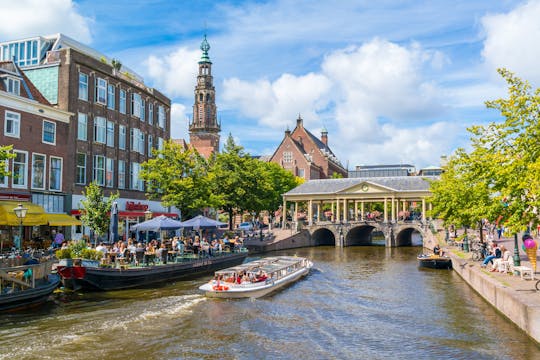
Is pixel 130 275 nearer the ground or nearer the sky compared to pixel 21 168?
nearer the ground

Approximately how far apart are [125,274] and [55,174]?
1612 cm

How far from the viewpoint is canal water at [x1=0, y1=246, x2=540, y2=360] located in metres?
16.2

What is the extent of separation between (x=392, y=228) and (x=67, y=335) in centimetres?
5904

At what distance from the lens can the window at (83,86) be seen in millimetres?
42406

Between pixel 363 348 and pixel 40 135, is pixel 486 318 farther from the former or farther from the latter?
pixel 40 135

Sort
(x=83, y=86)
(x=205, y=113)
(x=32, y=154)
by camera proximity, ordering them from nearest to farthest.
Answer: (x=32, y=154) → (x=83, y=86) → (x=205, y=113)

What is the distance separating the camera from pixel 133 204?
47.9m

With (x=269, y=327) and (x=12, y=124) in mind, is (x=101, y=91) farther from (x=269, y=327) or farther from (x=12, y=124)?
(x=269, y=327)

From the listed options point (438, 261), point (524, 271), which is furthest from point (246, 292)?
point (438, 261)

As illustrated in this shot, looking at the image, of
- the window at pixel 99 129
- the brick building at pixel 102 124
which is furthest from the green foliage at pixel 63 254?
the window at pixel 99 129

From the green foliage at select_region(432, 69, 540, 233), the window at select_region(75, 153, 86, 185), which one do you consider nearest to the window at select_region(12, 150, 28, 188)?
the window at select_region(75, 153, 86, 185)

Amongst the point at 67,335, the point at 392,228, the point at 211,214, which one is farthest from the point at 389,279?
the point at 211,214

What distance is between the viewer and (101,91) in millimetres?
44781

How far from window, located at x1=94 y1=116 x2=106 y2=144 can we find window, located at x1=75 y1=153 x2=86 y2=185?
2.31m
